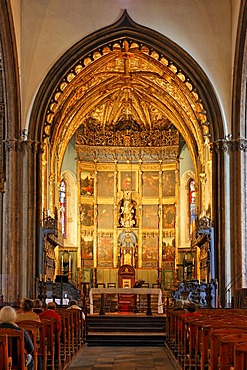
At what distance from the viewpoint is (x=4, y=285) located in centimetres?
2731

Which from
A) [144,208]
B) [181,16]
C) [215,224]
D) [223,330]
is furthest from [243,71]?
[223,330]

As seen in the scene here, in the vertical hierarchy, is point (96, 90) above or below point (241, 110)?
above

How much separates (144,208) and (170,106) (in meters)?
6.26

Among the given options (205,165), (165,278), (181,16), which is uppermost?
(181,16)

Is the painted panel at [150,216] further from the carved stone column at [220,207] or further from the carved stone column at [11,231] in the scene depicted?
the carved stone column at [11,231]

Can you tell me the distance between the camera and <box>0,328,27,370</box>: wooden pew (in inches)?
342

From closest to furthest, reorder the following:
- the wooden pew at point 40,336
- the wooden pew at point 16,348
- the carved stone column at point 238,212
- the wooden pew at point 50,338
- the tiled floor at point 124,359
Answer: the wooden pew at point 16,348, the wooden pew at point 40,336, the wooden pew at point 50,338, the tiled floor at point 124,359, the carved stone column at point 238,212

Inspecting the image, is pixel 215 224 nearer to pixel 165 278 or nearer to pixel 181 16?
pixel 181 16

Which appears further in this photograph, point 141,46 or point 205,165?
point 205,165

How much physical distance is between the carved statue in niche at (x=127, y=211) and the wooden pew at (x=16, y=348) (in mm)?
32574

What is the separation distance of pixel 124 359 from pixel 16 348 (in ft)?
25.3

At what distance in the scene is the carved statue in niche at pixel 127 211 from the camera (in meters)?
41.7

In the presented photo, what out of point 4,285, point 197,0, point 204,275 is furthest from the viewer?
point 204,275

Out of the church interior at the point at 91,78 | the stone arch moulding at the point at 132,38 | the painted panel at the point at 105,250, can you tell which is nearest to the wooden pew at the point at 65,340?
the church interior at the point at 91,78
